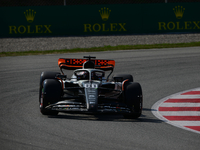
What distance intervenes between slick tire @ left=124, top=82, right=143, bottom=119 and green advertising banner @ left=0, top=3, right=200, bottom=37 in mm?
14808

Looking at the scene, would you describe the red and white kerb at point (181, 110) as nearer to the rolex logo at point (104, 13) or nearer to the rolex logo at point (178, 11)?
the rolex logo at point (104, 13)

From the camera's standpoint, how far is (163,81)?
12.1m

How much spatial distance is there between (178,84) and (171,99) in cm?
215

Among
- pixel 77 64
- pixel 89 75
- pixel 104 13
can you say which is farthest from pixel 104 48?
pixel 89 75

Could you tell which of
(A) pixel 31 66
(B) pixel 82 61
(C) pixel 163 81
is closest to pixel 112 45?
(A) pixel 31 66

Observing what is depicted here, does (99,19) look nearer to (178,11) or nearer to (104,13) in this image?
(104,13)

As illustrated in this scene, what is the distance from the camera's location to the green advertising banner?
2166 cm

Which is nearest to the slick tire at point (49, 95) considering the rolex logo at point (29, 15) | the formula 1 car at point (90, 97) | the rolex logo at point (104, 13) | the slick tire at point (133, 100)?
the formula 1 car at point (90, 97)

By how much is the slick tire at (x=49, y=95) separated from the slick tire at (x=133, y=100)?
1284 mm

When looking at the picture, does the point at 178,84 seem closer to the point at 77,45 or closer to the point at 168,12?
the point at 77,45

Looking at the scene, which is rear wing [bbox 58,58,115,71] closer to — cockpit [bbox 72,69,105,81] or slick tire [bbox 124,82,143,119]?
cockpit [bbox 72,69,105,81]

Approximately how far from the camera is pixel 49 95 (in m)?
7.46

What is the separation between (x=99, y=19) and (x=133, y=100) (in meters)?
15.1

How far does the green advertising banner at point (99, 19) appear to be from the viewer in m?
21.7
